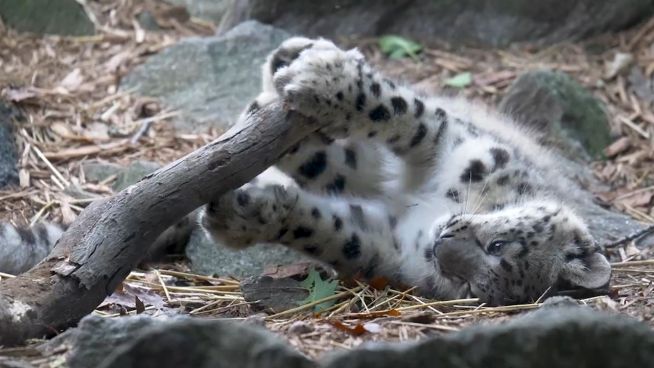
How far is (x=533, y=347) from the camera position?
2.65 meters

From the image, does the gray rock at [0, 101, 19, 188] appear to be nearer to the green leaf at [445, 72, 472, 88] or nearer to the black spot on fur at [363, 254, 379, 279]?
the black spot on fur at [363, 254, 379, 279]

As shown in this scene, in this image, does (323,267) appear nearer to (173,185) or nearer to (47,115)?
(173,185)

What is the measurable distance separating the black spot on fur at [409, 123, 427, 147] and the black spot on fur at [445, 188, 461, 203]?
29 centimetres

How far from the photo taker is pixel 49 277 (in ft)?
11.9

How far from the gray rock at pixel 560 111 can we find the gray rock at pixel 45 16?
3.50 meters

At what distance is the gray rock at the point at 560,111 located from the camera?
24.7ft

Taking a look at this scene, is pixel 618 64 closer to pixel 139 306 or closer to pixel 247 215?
pixel 247 215

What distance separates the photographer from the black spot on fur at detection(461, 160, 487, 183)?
5.11m

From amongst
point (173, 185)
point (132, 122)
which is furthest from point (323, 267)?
point (132, 122)

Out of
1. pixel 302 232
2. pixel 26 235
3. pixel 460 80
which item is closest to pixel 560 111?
pixel 460 80

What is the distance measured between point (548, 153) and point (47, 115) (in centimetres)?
333

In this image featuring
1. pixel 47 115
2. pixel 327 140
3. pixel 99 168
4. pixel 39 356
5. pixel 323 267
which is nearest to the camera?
pixel 39 356

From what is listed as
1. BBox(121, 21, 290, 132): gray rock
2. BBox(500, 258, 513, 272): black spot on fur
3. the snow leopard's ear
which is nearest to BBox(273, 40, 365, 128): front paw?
BBox(500, 258, 513, 272): black spot on fur

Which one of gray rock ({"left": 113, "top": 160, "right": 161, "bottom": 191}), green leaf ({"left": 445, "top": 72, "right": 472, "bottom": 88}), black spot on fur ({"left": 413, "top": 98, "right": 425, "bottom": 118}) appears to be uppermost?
black spot on fur ({"left": 413, "top": 98, "right": 425, "bottom": 118})
